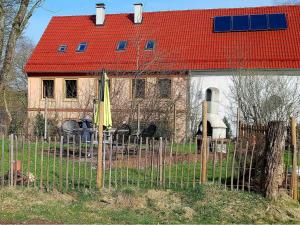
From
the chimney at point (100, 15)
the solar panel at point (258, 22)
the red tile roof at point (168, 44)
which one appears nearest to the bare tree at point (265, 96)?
the red tile roof at point (168, 44)

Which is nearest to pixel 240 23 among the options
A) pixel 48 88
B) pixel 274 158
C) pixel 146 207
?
pixel 48 88

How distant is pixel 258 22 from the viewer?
27453 mm

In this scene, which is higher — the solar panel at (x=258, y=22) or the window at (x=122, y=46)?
the solar panel at (x=258, y=22)

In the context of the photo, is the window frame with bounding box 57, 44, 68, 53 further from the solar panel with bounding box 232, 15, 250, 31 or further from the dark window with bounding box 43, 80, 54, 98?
the solar panel with bounding box 232, 15, 250, 31

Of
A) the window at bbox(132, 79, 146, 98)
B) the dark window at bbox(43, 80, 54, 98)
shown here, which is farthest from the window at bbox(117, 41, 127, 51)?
the window at bbox(132, 79, 146, 98)

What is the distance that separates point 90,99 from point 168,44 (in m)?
5.68

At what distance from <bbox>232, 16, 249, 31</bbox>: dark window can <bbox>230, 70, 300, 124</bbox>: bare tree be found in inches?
149

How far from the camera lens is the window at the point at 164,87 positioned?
2450 centimetres

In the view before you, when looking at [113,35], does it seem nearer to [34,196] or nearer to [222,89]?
[222,89]

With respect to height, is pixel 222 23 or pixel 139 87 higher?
pixel 222 23

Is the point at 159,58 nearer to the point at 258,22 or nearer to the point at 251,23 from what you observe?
the point at 251,23

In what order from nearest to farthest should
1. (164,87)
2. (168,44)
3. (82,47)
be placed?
(164,87)
(168,44)
(82,47)

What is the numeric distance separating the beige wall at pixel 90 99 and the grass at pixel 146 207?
11806 millimetres

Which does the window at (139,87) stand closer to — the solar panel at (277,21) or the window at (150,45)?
the window at (150,45)
